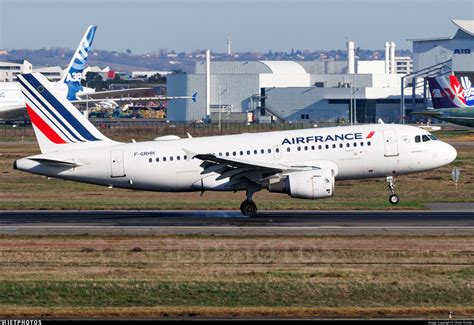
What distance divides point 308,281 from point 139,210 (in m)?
21.0

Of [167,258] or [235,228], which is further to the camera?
[235,228]

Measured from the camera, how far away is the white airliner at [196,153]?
43.1 meters

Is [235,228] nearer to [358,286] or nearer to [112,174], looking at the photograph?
[112,174]

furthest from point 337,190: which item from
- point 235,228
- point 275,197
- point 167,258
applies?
point 167,258

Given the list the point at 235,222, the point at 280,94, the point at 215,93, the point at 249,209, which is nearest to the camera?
the point at 235,222

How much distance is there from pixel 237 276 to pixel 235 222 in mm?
12989

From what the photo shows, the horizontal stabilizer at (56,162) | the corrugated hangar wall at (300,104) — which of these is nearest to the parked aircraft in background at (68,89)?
the corrugated hangar wall at (300,104)

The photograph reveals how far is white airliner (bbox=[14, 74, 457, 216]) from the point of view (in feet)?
141

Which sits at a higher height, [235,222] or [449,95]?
[449,95]

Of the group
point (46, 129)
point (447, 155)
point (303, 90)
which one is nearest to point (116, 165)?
point (46, 129)

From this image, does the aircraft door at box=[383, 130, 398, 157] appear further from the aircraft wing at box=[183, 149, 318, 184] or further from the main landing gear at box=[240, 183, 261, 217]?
the main landing gear at box=[240, 183, 261, 217]

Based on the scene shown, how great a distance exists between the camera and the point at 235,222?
135ft

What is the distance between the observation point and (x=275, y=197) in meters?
53.2

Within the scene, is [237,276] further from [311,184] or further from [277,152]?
[277,152]
